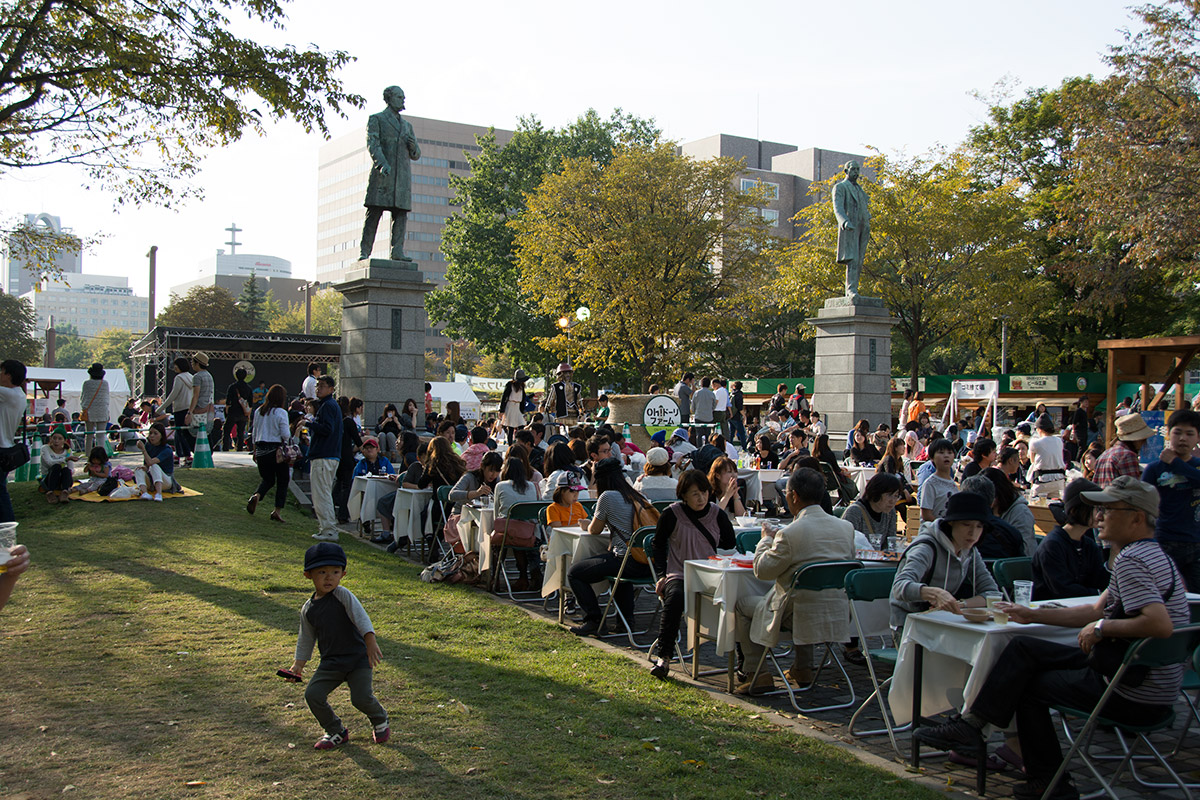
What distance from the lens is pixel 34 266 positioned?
1797 cm

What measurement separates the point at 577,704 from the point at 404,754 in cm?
132

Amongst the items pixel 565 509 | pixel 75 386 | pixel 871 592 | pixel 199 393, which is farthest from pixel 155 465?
pixel 75 386

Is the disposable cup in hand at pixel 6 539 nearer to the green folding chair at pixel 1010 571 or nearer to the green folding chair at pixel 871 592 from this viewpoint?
the green folding chair at pixel 871 592

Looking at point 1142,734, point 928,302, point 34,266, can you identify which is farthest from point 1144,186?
point 34,266

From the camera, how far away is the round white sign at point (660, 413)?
20.8m

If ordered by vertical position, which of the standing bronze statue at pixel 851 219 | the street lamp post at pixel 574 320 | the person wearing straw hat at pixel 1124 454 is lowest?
the person wearing straw hat at pixel 1124 454

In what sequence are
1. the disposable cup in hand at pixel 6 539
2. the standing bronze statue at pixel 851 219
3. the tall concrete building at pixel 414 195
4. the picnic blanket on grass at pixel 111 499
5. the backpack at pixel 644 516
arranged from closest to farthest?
the disposable cup in hand at pixel 6 539 < the backpack at pixel 644 516 < the picnic blanket on grass at pixel 111 499 < the standing bronze statue at pixel 851 219 < the tall concrete building at pixel 414 195

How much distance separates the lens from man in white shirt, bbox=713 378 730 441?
22438 mm

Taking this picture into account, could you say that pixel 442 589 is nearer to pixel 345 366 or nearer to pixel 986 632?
pixel 986 632

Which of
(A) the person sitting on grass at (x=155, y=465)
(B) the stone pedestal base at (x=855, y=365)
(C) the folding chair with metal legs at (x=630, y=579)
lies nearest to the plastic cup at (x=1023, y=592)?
(C) the folding chair with metal legs at (x=630, y=579)

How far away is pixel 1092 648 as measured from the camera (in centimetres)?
436

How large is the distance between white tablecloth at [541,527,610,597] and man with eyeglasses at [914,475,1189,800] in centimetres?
389

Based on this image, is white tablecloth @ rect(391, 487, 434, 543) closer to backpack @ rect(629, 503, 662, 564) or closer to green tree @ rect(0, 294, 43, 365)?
backpack @ rect(629, 503, 662, 564)

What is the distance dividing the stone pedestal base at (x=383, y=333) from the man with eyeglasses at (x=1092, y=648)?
522 inches
